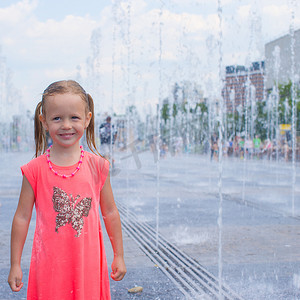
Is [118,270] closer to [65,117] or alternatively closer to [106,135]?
[65,117]

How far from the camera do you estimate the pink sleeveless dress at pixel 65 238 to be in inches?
69.0

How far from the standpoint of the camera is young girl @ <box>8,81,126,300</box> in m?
1.76

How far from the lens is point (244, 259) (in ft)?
13.4

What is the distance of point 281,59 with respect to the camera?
165 ft

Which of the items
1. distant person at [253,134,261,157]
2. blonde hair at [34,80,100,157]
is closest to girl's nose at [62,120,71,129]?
blonde hair at [34,80,100,157]

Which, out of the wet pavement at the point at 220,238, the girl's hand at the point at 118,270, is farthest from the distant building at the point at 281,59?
the girl's hand at the point at 118,270

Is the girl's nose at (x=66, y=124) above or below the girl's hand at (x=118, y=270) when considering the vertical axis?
above

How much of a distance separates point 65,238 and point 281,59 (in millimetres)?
51335

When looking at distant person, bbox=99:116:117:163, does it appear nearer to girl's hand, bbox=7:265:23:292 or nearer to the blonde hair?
the blonde hair

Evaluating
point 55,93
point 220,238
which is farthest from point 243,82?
A: point 55,93

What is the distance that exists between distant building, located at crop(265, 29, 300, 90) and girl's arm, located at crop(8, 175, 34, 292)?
Result: 43261 millimetres

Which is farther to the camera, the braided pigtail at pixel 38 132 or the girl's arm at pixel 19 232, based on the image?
the braided pigtail at pixel 38 132

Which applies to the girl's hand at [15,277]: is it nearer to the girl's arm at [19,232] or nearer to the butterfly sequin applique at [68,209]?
the girl's arm at [19,232]

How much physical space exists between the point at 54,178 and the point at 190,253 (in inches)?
105
